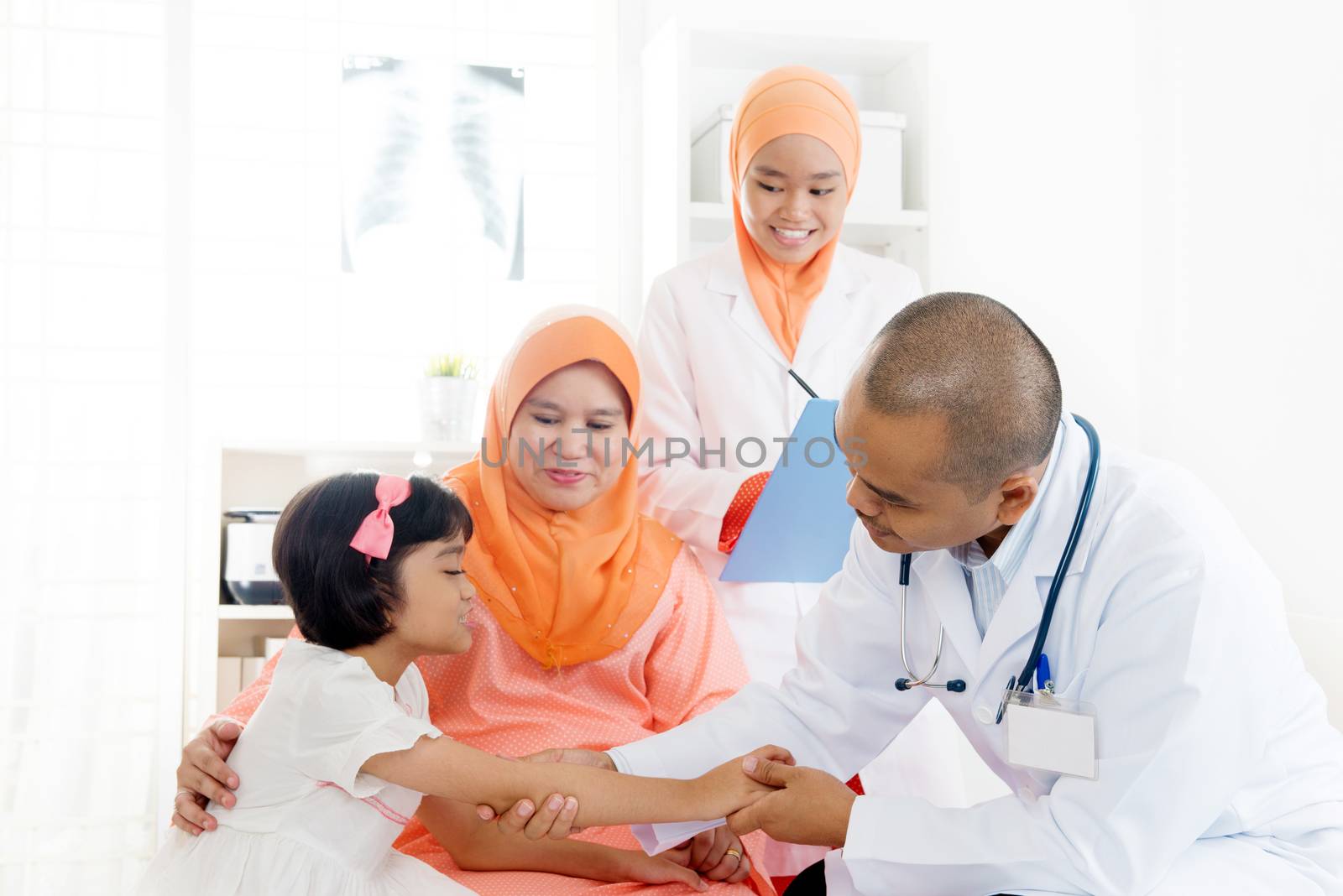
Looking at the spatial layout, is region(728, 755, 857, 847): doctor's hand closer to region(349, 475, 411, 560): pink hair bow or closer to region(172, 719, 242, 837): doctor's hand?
region(349, 475, 411, 560): pink hair bow

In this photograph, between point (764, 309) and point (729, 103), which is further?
point (729, 103)

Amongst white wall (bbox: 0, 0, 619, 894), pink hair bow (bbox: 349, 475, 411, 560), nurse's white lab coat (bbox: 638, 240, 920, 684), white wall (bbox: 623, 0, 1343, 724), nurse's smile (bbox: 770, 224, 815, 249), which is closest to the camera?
pink hair bow (bbox: 349, 475, 411, 560)

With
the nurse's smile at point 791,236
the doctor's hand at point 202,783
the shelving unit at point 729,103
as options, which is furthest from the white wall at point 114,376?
the doctor's hand at point 202,783

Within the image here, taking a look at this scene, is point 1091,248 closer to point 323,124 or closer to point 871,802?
point 323,124

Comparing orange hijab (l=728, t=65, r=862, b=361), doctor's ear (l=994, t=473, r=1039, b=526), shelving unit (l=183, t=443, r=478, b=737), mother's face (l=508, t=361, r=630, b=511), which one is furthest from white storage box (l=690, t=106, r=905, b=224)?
doctor's ear (l=994, t=473, r=1039, b=526)

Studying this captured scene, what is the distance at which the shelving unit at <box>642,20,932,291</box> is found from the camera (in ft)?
9.33

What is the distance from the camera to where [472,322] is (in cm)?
349

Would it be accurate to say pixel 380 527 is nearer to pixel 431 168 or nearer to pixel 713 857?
pixel 713 857

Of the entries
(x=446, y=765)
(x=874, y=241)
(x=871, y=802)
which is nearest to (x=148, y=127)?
(x=874, y=241)

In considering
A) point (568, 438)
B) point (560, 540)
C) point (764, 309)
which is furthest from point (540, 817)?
point (764, 309)

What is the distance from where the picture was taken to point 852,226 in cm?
295

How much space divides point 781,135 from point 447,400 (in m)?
1.11

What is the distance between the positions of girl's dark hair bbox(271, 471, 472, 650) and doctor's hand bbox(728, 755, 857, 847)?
521 mm

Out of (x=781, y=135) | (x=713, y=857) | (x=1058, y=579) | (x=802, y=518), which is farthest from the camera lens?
(x=781, y=135)
